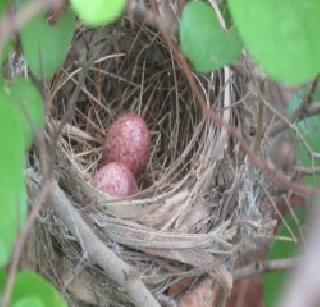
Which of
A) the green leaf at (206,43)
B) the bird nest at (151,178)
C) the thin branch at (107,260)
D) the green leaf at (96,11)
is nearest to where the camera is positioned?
the green leaf at (96,11)

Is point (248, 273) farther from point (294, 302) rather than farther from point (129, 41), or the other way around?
point (294, 302)

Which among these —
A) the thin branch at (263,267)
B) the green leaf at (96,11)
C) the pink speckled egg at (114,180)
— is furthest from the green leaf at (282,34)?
the pink speckled egg at (114,180)

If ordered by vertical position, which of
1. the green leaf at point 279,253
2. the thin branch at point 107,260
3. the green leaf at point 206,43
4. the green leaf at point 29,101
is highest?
the green leaf at point 29,101

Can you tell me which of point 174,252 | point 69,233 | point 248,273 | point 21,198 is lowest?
point 248,273

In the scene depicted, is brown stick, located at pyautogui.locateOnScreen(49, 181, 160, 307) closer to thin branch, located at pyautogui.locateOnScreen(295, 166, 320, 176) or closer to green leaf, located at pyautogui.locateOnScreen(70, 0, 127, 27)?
thin branch, located at pyautogui.locateOnScreen(295, 166, 320, 176)

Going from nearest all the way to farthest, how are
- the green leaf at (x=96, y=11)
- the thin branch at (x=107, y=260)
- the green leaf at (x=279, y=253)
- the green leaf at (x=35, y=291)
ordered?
1. the green leaf at (x=96, y=11)
2. the green leaf at (x=35, y=291)
3. the thin branch at (x=107, y=260)
4. the green leaf at (x=279, y=253)

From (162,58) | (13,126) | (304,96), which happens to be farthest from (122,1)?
(162,58)

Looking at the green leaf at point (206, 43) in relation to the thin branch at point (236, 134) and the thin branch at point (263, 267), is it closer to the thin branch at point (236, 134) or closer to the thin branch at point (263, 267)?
the thin branch at point (236, 134)
